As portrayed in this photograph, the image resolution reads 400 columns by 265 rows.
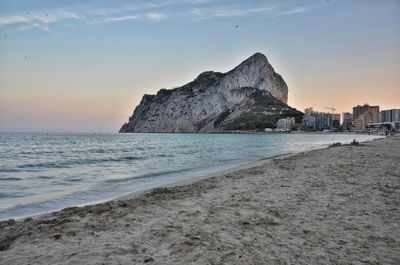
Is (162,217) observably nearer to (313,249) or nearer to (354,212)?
(313,249)

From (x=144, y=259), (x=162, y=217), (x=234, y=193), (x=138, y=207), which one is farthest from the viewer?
(x=234, y=193)

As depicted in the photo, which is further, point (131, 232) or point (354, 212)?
point (354, 212)

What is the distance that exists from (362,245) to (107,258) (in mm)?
3863

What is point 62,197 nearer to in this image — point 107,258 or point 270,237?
point 107,258

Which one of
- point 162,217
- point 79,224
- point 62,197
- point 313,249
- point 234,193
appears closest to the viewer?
point 313,249

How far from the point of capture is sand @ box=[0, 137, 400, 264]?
4.32m

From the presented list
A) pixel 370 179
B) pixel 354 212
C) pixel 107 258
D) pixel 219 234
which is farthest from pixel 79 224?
pixel 370 179

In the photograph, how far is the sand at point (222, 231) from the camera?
4.32 meters

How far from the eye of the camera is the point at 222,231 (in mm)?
5387

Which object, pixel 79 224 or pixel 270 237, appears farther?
pixel 79 224

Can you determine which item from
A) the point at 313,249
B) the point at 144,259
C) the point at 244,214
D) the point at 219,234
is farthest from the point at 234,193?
the point at 144,259

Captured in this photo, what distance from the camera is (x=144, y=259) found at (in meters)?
4.16

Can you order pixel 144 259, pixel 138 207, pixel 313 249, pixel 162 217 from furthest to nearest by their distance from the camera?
pixel 138 207
pixel 162 217
pixel 313 249
pixel 144 259

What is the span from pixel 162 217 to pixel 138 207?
3.72 feet
